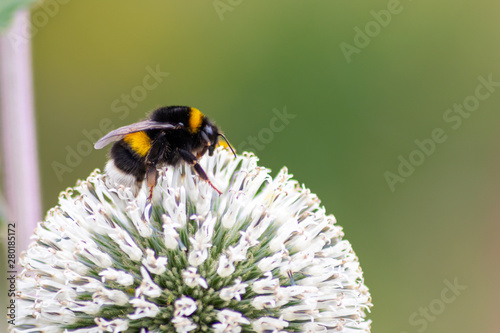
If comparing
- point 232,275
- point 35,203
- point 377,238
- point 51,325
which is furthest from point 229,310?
point 377,238

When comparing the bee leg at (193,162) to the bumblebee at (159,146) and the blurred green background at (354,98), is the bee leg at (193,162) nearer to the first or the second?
the bumblebee at (159,146)

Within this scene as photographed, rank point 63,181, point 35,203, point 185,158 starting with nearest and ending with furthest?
point 35,203
point 185,158
point 63,181

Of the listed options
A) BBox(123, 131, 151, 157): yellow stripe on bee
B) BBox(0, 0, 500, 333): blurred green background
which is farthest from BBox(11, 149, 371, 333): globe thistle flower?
BBox(0, 0, 500, 333): blurred green background

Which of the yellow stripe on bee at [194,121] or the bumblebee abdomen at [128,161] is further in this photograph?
the yellow stripe on bee at [194,121]

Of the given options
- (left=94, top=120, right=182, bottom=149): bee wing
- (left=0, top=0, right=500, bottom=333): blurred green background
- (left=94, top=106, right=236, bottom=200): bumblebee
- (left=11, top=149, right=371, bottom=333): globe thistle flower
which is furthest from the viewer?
(left=0, top=0, right=500, bottom=333): blurred green background

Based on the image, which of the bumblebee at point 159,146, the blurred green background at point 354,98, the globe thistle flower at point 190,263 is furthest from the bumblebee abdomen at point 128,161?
the blurred green background at point 354,98

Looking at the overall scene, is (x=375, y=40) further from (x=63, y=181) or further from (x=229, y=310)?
(x=229, y=310)

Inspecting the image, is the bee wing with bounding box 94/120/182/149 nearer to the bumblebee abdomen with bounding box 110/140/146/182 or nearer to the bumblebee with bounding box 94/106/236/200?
the bumblebee with bounding box 94/106/236/200
